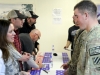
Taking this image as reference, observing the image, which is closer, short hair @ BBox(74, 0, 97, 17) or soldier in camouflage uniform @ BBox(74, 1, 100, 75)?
soldier in camouflage uniform @ BBox(74, 1, 100, 75)

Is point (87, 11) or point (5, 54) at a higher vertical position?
point (87, 11)

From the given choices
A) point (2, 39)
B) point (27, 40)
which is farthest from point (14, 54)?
point (27, 40)

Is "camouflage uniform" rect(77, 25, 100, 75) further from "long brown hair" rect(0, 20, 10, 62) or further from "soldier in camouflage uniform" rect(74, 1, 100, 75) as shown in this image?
"long brown hair" rect(0, 20, 10, 62)

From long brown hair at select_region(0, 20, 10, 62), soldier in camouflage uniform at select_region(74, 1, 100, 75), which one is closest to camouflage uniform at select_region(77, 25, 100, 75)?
soldier in camouflage uniform at select_region(74, 1, 100, 75)

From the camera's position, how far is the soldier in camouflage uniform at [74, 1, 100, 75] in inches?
48.2

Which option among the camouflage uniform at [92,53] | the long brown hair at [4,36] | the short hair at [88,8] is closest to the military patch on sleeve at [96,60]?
the camouflage uniform at [92,53]

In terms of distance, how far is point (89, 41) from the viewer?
126 centimetres

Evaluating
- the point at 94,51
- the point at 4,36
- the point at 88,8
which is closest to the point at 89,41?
the point at 94,51

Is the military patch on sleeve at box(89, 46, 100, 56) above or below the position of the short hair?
below

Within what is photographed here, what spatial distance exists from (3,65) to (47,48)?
140 inches

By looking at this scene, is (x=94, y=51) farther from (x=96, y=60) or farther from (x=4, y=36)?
(x=4, y=36)

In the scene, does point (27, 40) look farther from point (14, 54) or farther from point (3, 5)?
point (3, 5)

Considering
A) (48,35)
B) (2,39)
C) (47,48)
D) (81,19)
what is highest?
(81,19)

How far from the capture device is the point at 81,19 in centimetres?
140
